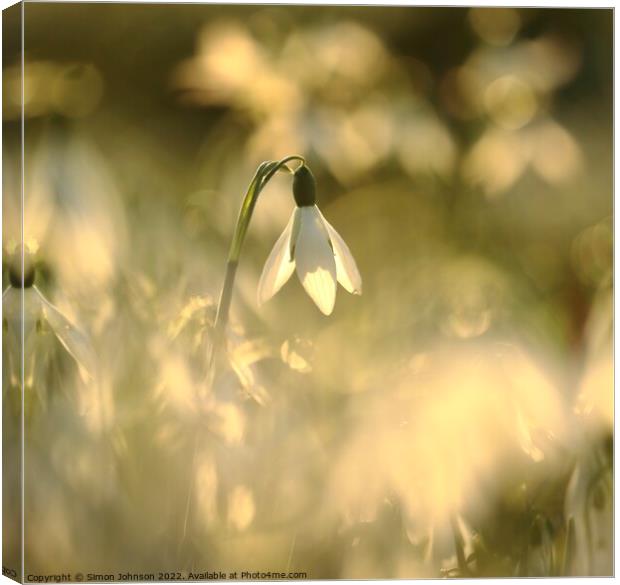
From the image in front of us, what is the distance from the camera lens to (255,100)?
259 centimetres

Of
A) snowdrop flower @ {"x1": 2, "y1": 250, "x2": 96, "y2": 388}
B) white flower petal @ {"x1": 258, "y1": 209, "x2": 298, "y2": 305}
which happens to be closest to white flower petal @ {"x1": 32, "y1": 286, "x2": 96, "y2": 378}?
snowdrop flower @ {"x1": 2, "y1": 250, "x2": 96, "y2": 388}

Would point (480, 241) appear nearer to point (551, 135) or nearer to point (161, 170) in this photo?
point (551, 135)

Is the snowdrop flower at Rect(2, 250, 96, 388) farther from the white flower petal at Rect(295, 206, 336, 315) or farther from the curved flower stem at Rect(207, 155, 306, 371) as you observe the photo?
the white flower petal at Rect(295, 206, 336, 315)

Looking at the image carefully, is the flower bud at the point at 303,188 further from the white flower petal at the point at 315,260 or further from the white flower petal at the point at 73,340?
the white flower petal at the point at 73,340

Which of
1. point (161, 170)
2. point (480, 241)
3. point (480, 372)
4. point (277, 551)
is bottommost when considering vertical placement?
point (277, 551)

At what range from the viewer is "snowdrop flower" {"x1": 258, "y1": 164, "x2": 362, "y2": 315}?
2.54 metres

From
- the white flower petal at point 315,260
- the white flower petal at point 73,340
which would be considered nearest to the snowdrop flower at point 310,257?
the white flower petal at point 315,260

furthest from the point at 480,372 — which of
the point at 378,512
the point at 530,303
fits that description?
the point at 378,512

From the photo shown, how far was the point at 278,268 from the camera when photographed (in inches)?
101

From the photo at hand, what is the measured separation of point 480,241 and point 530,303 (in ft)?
0.58

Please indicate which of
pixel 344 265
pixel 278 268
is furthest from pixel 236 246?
pixel 344 265

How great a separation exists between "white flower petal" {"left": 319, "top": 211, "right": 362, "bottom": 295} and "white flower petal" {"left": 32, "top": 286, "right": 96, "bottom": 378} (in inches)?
22.2

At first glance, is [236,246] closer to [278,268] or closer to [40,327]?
[278,268]

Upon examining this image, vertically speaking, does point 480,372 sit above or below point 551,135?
below
